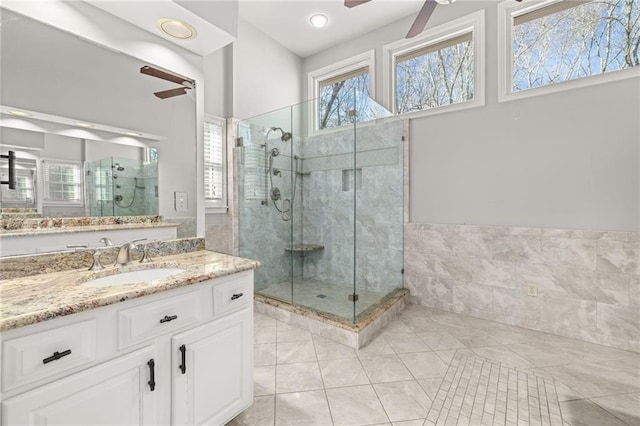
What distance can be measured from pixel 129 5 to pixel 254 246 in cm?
232

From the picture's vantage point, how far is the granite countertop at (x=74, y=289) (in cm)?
88

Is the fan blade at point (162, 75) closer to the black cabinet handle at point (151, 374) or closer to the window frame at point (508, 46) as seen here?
the black cabinet handle at point (151, 374)

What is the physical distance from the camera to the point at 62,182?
1473 mm

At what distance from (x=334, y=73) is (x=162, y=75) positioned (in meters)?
2.65

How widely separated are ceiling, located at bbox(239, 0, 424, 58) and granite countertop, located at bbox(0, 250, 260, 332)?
115 inches

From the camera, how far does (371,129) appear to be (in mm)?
3078

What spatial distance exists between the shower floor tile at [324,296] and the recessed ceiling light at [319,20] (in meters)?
3.02

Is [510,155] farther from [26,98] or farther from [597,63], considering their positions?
[26,98]

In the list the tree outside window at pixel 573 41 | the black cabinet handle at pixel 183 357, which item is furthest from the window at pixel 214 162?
the tree outside window at pixel 573 41

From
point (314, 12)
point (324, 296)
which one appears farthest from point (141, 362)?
point (314, 12)

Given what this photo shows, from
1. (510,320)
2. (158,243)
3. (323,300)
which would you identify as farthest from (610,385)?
(158,243)

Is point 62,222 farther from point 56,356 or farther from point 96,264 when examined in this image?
point 56,356

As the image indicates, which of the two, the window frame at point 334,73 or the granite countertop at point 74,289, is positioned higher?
the window frame at point 334,73

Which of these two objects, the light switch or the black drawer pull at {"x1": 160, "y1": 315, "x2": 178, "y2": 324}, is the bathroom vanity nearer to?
the black drawer pull at {"x1": 160, "y1": 315, "x2": 178, "y2": 324}
